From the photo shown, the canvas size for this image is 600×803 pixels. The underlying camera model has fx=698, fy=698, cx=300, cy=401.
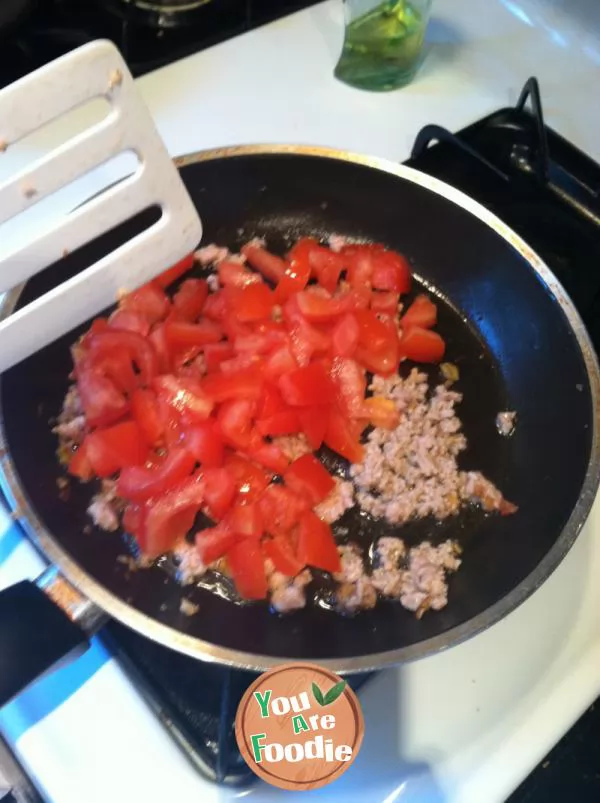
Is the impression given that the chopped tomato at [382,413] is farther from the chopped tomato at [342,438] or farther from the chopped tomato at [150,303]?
the chopped tomato at [150,303]

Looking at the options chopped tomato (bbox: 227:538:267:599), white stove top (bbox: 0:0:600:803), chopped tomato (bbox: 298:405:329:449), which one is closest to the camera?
white stove top (bbox: 0:0:600:803)

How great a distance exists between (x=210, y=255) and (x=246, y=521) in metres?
0.48

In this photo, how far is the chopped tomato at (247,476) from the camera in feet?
3.20

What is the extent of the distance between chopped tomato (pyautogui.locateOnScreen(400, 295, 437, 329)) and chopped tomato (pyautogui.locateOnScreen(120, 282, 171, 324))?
1.27 ft

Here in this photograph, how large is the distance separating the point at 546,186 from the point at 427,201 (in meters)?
0.23

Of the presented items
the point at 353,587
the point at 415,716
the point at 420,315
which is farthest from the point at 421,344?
the point at 415,716

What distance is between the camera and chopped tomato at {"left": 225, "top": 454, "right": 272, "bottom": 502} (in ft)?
3.20

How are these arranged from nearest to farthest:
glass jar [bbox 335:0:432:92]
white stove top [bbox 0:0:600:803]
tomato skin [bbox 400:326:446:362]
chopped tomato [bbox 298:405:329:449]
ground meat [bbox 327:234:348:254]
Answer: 1. white stove top [bbox 0:0:600:803]
2. chopped tomato [bbox 298:405:329:449]
3. tomato skin [bbox 400:326:446:362]
4. ground meat [bbox 327:234:348:254]
5. glass jar [bbox 335:0:432:92]

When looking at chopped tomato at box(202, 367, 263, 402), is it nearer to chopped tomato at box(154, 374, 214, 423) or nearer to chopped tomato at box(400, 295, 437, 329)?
chopped tomato at box(154, 374, 214, 423)

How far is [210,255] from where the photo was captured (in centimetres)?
118

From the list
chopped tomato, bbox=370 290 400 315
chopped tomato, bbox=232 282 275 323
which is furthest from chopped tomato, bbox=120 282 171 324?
chopped tomato, bbox=370 290 400 315

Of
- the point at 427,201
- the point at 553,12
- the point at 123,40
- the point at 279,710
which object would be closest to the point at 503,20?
the point at 553,12

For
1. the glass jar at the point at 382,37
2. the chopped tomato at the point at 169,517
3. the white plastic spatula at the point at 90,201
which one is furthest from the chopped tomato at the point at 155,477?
the glass jar at the point at 382,37

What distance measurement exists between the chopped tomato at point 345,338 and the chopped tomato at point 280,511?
25 cm
